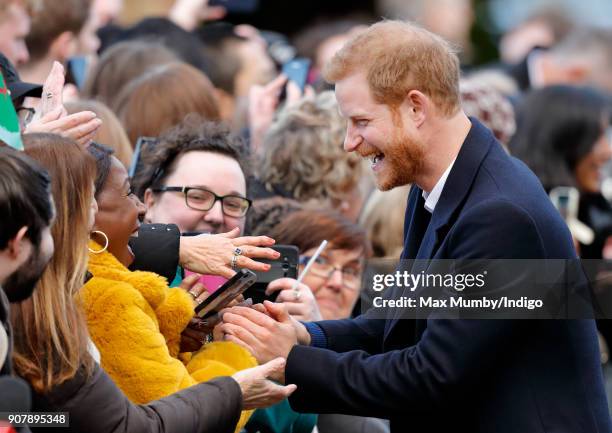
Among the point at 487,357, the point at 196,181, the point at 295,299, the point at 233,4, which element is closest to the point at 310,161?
the point at 196,181

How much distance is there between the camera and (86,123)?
3717 mm

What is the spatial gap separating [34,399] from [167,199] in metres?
1.61

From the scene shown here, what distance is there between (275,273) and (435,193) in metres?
0.74

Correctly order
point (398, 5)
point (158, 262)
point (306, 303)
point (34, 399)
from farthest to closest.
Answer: point (398, 5) < point (306, 303) < point (158, 262) < point (34, 399)

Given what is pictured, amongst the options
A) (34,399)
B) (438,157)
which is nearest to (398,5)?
(438,157)

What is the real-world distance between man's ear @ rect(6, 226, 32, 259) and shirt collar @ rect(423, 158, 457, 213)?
51.4 inches

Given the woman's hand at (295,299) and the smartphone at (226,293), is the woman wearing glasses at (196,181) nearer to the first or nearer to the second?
the woman's hand at (295,299)

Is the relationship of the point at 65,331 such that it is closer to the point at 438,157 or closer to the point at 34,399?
the point at 34,399

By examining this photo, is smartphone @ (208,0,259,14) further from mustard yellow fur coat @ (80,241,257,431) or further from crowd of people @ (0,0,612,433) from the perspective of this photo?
mustard yellow fur coat @ (80,241,257,431)

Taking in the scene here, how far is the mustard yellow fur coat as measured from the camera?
3396mm

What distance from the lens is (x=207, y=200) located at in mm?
4547

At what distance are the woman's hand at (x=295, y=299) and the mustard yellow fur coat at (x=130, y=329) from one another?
2.26 feet

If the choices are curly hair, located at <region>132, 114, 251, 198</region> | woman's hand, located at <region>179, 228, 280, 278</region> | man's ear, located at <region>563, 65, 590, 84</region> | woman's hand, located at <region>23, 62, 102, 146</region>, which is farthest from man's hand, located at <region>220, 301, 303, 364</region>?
man's ear, located at <region>563, 65, 590, 84</region>

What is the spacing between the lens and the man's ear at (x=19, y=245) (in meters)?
2.84
